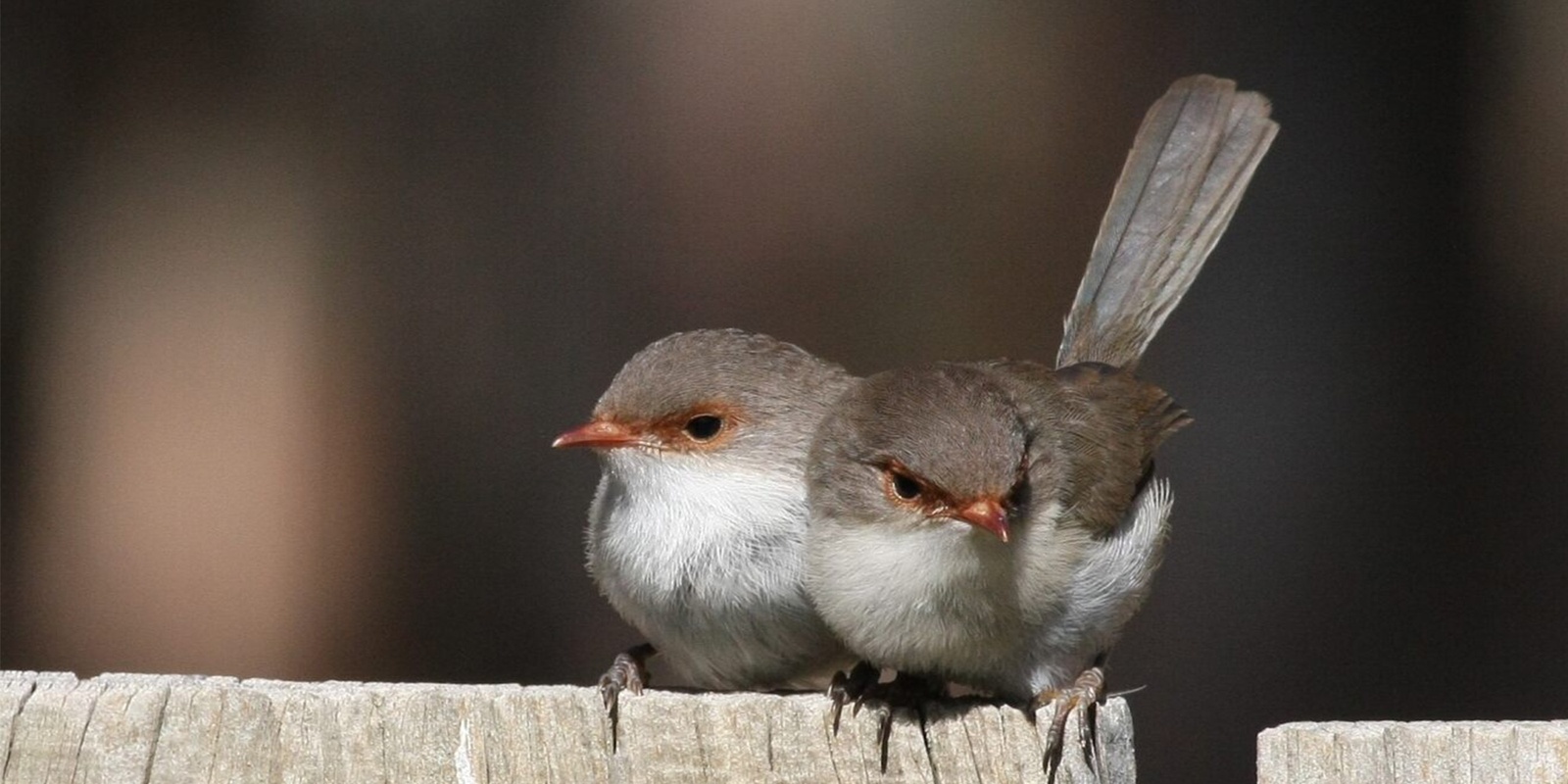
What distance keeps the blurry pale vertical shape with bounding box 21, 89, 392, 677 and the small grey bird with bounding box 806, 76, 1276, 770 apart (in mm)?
3704

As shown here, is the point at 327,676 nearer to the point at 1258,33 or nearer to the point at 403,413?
the point at 403,413

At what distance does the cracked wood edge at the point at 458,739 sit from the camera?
265 cm

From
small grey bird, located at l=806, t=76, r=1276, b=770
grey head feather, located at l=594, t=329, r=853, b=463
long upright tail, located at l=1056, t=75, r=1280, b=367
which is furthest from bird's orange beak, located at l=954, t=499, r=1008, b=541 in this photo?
long upright tail, located at l=1056, t=75, r=1280, b=367

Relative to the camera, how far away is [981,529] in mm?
3318

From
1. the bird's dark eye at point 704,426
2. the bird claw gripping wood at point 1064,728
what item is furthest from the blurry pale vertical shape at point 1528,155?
the bird claw gripping wood at point 1064,728

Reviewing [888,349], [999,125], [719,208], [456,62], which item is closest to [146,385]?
[456,62]

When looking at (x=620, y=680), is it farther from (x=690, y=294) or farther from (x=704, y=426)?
(x=690, y=294)

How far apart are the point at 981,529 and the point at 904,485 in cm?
20

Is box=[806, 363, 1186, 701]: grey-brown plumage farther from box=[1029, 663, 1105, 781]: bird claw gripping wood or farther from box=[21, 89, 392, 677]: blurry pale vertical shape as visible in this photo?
box=[21, 89, 392, 677]: blurry pale vertical shape

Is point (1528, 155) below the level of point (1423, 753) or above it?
above

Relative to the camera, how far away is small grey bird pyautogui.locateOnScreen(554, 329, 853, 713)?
3.61 m

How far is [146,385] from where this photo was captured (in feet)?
22.7

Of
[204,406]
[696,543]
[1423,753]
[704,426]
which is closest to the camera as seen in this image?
[1423,753]

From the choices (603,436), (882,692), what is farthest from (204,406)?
Answer: (882,692)
